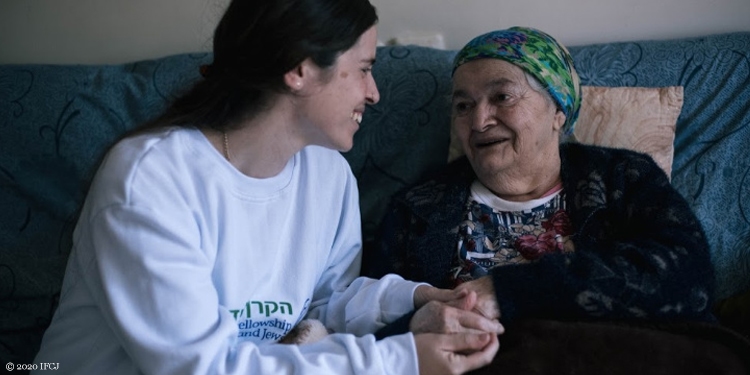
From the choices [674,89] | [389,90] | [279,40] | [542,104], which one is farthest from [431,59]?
[279,40]

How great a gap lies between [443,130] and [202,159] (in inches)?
30.7

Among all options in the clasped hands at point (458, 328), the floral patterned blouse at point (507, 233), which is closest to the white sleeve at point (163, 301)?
the clasped hands at point (458, 328)

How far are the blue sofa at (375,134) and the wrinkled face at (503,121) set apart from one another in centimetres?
26

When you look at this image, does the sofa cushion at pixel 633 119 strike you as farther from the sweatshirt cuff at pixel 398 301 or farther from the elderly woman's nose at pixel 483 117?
the sweatshirt cuff at pixel 398 301

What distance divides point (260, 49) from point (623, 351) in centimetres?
85

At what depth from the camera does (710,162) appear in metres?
1.76

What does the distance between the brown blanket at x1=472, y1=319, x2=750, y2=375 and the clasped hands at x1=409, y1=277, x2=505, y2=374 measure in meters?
0.04

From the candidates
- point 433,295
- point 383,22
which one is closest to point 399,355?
point 433,295

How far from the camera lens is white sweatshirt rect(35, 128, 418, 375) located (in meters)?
1.20

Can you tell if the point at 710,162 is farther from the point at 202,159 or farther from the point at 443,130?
the point at 202,159

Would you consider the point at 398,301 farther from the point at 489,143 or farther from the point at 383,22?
the point at 383,22

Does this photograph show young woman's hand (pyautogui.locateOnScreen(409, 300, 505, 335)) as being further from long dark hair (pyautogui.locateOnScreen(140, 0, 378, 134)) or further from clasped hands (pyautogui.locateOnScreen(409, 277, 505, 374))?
long dark hair (pyautogui.locateOnScreen(140, 0, 378, 134))

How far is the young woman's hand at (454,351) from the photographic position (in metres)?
1.29

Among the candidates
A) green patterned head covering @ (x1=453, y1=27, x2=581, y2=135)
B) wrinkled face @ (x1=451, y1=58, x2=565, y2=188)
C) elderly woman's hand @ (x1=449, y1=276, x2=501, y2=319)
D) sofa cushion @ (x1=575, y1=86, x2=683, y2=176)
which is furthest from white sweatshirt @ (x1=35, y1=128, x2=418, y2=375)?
sofa cushion @ (x1=575, y1=86, x2=683, y2=176)
